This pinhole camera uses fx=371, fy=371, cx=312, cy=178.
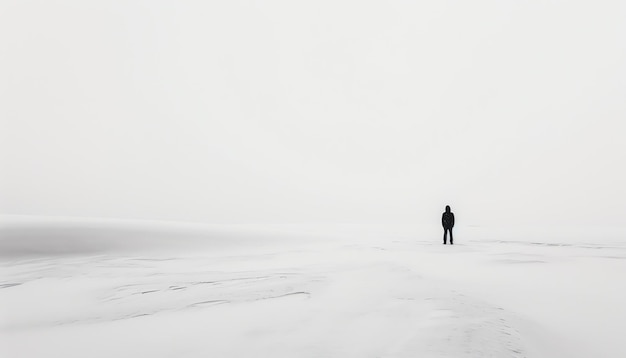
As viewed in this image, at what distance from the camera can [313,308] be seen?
5.14 metres

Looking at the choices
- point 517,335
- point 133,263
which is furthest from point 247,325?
point 133,263

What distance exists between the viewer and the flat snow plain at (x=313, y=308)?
3797 mm

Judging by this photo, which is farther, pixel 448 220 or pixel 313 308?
pixel 448 220

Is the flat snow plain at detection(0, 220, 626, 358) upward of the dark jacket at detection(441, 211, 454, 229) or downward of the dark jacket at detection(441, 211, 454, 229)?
downward

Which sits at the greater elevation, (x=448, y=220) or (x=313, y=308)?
(x=448, y=220)

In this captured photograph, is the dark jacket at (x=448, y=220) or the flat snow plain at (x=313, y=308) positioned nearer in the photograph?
the flat snow plain at (x=313, y=308)

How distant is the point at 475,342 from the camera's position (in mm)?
3795

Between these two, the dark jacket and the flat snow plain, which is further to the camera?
the dark jacket

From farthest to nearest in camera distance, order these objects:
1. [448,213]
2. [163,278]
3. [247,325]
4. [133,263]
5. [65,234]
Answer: [448,213]
[65,234]
[133,263]
[163,278]
[247,325]

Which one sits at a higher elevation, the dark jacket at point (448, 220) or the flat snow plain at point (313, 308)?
the dark jacket at point (448, 220)

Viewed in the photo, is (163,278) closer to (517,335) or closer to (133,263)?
(133,263)

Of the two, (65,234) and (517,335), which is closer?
(517,335)

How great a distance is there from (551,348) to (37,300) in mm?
7141

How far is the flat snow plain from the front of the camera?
3.80 m
